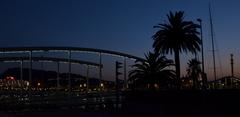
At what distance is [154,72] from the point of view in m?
67.6

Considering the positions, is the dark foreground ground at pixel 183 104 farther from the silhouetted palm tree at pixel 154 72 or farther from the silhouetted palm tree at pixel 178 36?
the silhouetted palm tree at pixel 154 72

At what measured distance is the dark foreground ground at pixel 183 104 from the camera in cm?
1944

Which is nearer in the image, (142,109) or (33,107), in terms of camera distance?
(142,109)

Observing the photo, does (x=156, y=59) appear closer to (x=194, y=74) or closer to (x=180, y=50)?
(x=180, y=50)

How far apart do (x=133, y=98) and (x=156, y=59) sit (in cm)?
3740

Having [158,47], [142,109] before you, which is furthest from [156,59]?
[142,109]

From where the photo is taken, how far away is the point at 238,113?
61.6ft

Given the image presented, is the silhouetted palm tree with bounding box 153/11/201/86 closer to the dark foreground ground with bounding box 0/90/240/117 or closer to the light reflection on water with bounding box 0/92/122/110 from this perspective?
the light reflection on water with bounding box 0/92/122/110

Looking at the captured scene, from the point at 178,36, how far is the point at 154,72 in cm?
1469

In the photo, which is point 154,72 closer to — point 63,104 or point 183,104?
point 63,104

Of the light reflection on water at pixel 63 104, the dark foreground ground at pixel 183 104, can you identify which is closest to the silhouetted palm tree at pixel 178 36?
the light reflection on water at pixel 63 104

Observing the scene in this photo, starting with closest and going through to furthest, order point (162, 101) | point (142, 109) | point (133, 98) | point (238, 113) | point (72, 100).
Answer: point (238, 113), point (162, 101), point (142, 109), point (133, 98), point (72, 100)

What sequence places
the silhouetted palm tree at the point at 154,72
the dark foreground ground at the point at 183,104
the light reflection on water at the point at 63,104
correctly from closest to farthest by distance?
1. the dark foreground ground at the point at 183,104
2. the light reflection on water at the point at 63,104
3. the silhouetted palm tree at the point at 154,72

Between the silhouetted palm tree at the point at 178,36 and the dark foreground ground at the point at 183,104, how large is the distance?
75.0ft
